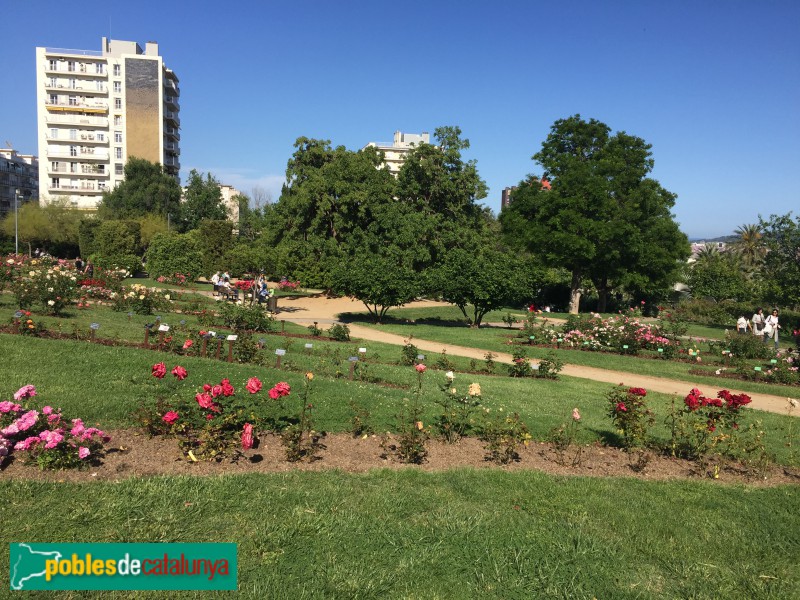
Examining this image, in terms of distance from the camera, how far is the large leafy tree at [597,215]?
27922 millimetres

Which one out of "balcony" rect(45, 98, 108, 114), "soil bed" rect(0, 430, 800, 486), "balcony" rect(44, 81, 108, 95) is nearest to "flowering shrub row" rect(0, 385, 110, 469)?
"soil bed" rect(0, 430, 800, 486)

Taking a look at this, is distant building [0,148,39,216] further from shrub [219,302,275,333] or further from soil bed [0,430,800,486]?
soil bed [0,430,800,486]

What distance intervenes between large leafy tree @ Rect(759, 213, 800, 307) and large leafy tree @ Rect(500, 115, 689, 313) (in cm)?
421

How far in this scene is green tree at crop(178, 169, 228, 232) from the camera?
53.6m

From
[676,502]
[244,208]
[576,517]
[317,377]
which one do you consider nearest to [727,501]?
[676,502]

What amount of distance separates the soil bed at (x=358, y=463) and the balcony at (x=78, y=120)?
67.4 m

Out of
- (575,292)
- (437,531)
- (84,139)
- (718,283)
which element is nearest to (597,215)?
(575,292)

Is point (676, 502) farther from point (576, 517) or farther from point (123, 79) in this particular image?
point (123, 79)

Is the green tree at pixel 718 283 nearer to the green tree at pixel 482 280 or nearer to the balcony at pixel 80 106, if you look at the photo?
the green tree at pixel 482 280

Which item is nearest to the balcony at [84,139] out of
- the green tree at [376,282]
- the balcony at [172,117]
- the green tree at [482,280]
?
the balcony at [172,117]

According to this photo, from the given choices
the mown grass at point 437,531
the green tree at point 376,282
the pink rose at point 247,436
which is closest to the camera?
the mown grass at point 437,531

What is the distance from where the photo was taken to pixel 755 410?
33.0 feet

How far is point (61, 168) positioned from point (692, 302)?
63.3 m

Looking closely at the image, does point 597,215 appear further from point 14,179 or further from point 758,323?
point 14,179
